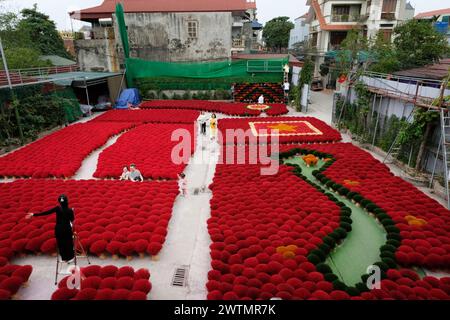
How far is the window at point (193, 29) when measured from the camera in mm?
32625

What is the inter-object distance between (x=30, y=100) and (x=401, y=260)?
20837 millimetres

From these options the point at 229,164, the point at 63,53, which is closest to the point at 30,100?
the point at 229,164

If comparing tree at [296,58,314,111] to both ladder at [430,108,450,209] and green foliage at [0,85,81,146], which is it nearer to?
ladder at [430,108,450,209]

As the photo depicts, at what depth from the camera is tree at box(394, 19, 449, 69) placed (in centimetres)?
2239

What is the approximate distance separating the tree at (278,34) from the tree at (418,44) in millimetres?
46623

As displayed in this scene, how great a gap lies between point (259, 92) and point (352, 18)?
18754 millimetres

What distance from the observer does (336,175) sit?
12.9 meters

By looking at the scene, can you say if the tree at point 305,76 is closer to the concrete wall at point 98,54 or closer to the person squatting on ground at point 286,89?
the person squatting on ground at point 286,89

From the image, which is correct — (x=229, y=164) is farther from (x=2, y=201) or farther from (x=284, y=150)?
(x=2, y=201)

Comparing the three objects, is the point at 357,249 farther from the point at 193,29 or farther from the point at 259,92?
the point at 193,29

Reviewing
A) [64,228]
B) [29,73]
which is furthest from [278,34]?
[64,228]

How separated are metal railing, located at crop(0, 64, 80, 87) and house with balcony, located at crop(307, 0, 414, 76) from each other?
29.4 meters

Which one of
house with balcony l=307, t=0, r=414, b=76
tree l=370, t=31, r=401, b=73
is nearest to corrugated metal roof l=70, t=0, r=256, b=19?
house with balcony l=307, t=0, r=414, b=76
